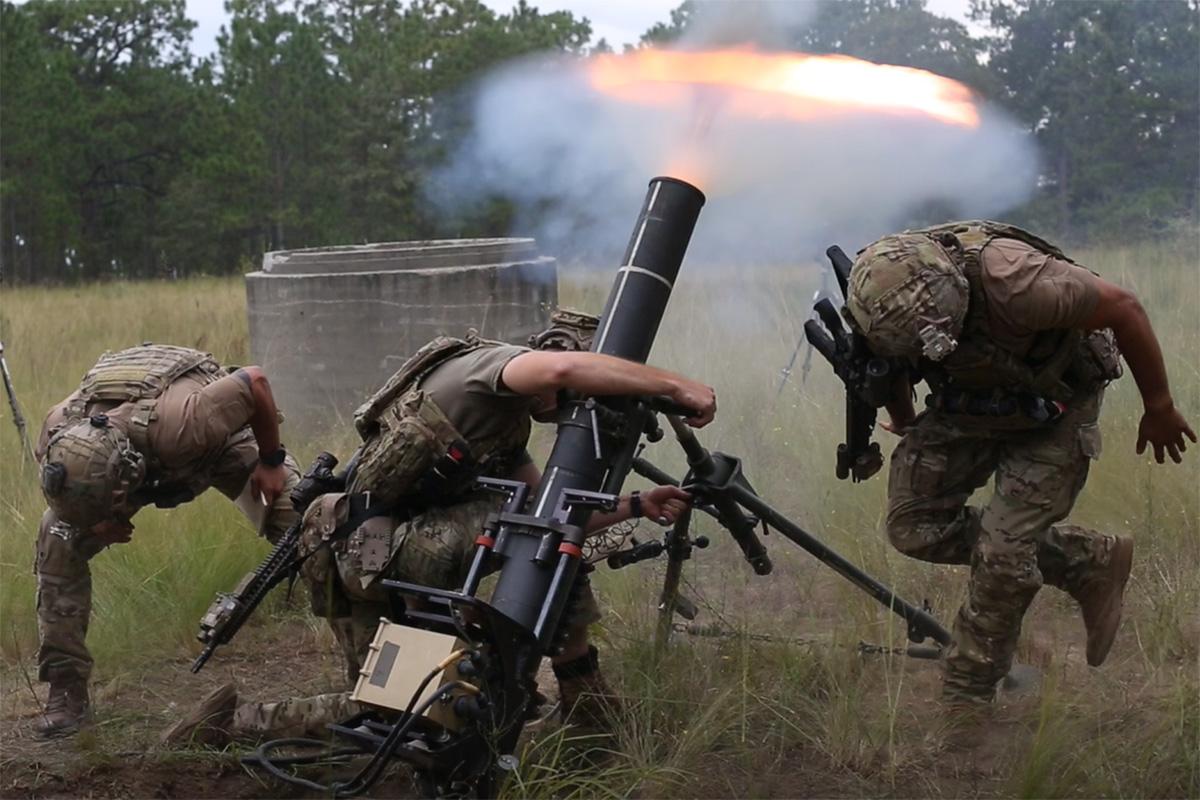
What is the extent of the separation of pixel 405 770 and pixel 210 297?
10255 mm

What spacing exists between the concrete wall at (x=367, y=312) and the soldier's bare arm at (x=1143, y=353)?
4601 millimetres

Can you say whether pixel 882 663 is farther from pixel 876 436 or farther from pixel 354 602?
pixel 876 436

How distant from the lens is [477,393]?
3.98 m

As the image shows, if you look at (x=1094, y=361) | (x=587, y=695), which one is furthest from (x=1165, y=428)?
(x=587, y=695)

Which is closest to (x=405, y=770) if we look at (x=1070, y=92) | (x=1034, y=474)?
(x=1034, y=474)

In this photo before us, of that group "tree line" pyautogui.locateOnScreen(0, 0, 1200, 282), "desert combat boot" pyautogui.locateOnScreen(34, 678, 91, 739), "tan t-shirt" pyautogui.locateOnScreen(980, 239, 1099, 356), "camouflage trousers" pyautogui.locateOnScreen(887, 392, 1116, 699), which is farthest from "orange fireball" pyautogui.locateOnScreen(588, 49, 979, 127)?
A: "tree line" pyautogui.locateOnScreen(0, 0, 1200, 282)

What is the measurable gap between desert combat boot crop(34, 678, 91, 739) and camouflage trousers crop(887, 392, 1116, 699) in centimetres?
279

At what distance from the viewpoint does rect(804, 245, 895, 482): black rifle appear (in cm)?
431

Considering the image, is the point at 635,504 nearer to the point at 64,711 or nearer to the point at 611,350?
the point at 611,350

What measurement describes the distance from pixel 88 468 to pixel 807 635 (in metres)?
2.51

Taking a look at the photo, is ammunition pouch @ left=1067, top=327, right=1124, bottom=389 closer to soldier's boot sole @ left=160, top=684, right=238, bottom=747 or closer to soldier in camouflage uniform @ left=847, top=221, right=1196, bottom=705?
soldier in camouflage uniform @ left=847, top=221, right=1196, bottom=705

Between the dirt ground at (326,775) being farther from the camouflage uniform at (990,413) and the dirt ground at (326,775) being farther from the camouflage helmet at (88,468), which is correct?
the camouflage helmet at (88,468)

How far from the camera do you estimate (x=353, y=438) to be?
24.8 ft

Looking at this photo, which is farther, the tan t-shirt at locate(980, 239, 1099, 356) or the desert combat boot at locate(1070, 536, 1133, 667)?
the desert combat boot at locate(1070, 536, 1133, 667)
